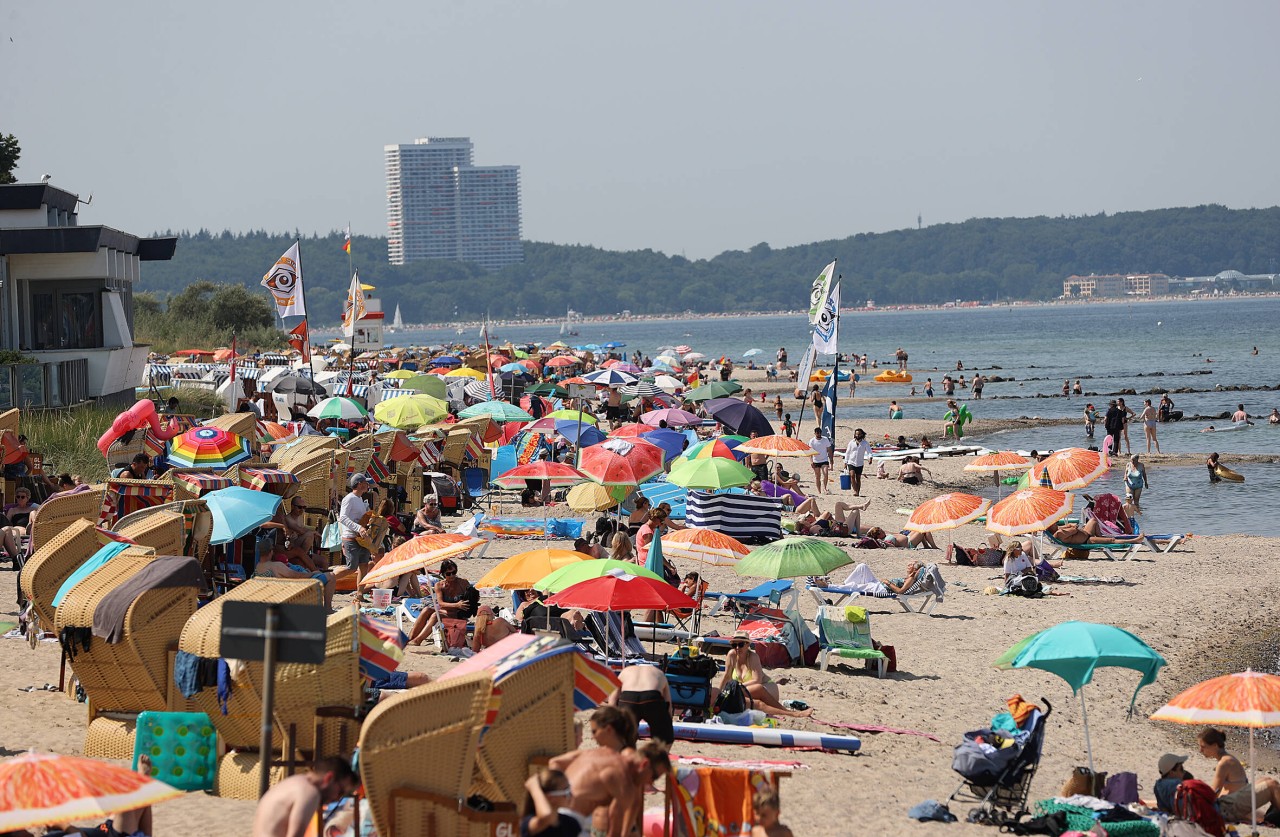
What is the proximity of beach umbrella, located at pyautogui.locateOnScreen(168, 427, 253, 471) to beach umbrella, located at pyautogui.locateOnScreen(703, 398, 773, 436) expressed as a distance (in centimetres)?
904

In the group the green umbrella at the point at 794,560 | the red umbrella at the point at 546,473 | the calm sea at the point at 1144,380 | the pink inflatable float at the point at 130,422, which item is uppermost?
the pink inflatable float at the point at 130,422

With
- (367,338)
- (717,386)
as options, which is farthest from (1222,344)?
(717,386)

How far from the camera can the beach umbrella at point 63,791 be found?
4.96 metres

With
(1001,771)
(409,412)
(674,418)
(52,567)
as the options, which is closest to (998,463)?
(674,418)

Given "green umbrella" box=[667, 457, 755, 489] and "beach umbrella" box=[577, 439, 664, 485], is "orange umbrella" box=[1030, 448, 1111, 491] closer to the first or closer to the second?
"green umbrella" box=[667, 457, 755, 489]

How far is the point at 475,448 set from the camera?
20.2 meters

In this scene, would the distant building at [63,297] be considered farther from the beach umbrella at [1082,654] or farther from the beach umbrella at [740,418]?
the beach umbrella at [1082,654]

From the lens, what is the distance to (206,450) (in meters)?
14.9

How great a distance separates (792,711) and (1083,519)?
32.1 ft

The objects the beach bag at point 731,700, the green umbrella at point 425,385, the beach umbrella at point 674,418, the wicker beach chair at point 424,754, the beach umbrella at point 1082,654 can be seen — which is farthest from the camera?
the green umbrella at point 425,385

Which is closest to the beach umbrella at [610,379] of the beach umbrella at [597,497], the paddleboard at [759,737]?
the beach umbrella at [597,497]

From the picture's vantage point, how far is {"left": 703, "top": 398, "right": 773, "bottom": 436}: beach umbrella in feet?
72.2

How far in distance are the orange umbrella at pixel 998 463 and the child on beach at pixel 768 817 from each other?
1397 cm

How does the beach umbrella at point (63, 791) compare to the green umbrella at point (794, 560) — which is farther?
the green umbrella at point (794, 560)
